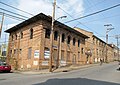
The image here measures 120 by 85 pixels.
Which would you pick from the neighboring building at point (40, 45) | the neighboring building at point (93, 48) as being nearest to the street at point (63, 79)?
the neighboring building at point (40, 45)

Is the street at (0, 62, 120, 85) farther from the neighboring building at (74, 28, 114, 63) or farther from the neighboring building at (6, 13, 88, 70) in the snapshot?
the neighboring building at (74, 28, 114, 63)

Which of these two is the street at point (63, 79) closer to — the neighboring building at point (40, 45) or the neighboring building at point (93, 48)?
the neighboring building at point (40, 45)

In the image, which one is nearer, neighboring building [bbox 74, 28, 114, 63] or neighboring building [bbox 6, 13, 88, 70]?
neighboring building [bbox 6, 13, 88, 70]

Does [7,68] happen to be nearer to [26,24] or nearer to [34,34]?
[34,34]

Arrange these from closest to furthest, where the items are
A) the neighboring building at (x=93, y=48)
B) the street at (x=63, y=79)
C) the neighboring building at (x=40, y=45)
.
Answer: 1. the street at (x=63, y=79)
2. the neighboring building at (x=40, y=45)
3. the neighboring building at (x=93, y=48)

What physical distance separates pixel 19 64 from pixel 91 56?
80.6 feet

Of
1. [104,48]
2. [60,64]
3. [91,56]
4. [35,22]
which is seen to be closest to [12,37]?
[35,22]

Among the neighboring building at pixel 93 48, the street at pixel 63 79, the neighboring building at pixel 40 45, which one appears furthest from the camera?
the neighboring building at pixel 93 48

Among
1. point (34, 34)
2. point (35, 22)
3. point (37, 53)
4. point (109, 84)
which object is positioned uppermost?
point (35, 22)

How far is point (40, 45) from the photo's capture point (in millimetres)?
26984

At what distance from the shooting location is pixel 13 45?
35719mm

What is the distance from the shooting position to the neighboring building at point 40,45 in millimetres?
27562

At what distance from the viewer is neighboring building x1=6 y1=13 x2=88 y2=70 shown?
27562 mm

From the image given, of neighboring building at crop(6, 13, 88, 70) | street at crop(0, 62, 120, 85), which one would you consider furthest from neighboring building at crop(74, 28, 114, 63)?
street at crop(0, 62, 120, 85)
